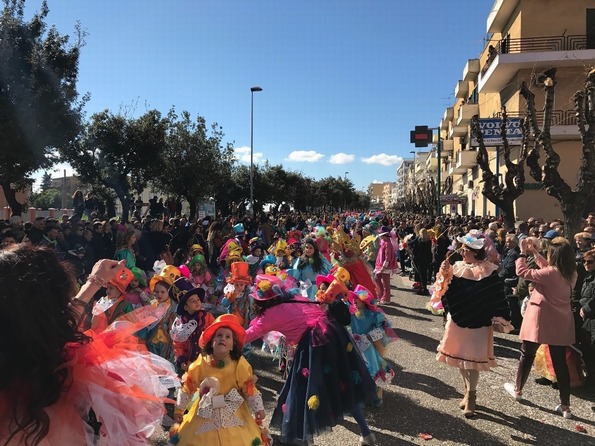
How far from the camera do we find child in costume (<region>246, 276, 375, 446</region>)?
3.80m

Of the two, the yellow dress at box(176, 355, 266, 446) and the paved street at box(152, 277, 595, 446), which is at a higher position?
the yellow dress at box(176, 355, 266, 446)

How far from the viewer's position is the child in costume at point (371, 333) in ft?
16.6

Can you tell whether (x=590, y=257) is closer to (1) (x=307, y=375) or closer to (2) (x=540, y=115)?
(1) (x=307, y=375)

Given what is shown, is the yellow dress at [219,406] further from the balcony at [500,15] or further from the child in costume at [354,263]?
the balcony at [500,15]

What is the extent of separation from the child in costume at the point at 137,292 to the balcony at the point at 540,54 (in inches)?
845

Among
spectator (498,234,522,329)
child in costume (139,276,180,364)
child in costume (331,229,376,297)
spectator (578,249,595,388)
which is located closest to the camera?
spectator (578,249,595,388)

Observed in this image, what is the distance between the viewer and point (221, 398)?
3240mm

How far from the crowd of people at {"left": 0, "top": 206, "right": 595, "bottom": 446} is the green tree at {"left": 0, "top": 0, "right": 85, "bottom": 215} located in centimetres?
660

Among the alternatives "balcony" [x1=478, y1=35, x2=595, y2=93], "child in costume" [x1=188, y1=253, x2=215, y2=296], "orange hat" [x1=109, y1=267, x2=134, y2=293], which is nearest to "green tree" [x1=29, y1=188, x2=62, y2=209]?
"balcony" [x1=478, y1=35, x2=595, y2=93]

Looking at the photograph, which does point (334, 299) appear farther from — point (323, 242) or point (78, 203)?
point (78, 203)

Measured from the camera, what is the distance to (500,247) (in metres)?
10.7

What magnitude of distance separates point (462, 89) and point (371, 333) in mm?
44523

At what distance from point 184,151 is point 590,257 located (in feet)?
72.5

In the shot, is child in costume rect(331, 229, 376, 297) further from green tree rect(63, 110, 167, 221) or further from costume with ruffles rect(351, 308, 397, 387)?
green tree rect(63, 110, 167, 221)
